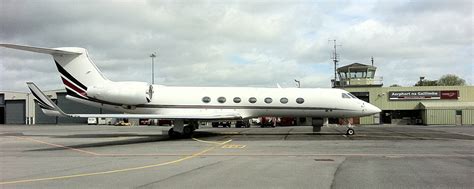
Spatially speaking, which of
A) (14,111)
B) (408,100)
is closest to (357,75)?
(408,100)

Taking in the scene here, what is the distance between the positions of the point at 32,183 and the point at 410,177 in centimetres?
922

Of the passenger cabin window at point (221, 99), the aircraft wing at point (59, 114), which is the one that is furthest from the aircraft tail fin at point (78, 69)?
the passenger cabin window at point (221, 99)

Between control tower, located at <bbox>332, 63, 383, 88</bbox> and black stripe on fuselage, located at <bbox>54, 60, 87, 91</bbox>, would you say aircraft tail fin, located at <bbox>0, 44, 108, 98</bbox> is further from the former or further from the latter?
control tower, located at <bbox>332, 63, 383, 88</bbox>

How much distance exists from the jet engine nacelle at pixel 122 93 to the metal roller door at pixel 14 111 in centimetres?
6221

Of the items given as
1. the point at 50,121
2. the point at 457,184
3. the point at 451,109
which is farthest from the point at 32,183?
the point at 50,121

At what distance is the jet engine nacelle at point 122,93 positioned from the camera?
93.3 feet

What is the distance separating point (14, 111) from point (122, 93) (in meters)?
65.7

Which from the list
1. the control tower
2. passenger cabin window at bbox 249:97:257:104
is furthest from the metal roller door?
passenger cabin window at bbox 249:97:257:104

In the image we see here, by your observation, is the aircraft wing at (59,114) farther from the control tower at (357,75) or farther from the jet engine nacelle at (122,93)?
the control tower at (357,75)

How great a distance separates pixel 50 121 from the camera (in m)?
78.5

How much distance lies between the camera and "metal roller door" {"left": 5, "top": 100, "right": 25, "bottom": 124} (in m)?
83.4

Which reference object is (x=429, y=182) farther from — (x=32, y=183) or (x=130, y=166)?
(x=32, y=183)

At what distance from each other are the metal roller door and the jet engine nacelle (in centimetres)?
6221

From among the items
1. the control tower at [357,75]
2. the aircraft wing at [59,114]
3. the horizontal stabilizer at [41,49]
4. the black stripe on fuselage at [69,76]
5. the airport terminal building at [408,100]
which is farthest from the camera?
the control tower at [357,75]
